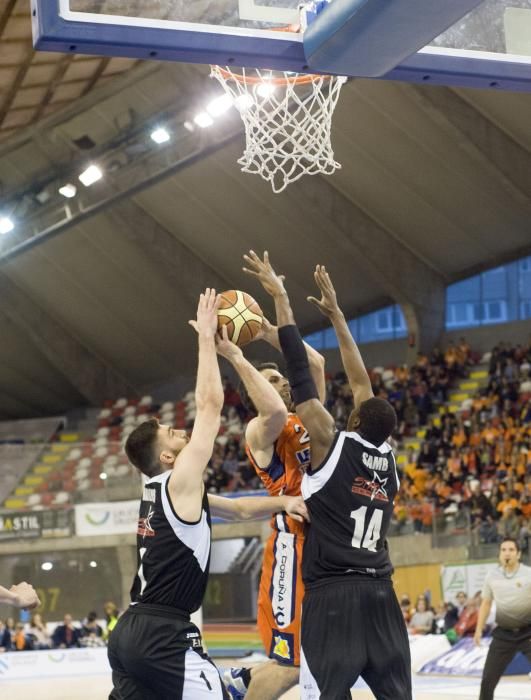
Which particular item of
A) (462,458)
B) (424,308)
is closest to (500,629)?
(462,458)

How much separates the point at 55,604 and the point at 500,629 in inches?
444

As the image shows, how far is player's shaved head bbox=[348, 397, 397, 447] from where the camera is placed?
531 cm

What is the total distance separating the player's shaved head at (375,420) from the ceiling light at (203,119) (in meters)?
16.7

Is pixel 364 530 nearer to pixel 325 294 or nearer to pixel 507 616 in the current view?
pixel 325 294

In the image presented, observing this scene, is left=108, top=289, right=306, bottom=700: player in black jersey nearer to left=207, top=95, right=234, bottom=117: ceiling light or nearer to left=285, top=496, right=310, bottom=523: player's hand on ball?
left=285, top=496, right=310, bottom=523: player's hand on ball

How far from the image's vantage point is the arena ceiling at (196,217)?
872 inches

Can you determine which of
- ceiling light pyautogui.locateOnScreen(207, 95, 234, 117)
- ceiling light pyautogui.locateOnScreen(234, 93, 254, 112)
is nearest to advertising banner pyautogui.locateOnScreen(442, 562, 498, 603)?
ceiling light pyautogui.locateOnScreen(207, 95, 234, 117)

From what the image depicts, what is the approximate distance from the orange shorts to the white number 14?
2.25ft

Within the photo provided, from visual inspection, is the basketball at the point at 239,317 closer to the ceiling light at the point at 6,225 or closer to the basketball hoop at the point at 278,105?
the basketball hoop at the point at 278,105

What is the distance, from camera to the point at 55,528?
62.4ft

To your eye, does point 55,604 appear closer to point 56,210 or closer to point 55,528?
point 55,528

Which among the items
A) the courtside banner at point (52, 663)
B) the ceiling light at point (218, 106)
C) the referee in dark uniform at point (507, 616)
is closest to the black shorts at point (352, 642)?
the referee in dark uniform at point (507, 616)

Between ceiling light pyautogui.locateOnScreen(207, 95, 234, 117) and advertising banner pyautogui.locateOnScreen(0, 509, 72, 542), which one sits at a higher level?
ceiling light pyautogui.locateOnScreen(207, 95, 234, 117)

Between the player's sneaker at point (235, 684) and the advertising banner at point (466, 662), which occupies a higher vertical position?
the player's sneaker at point (235, 684)
